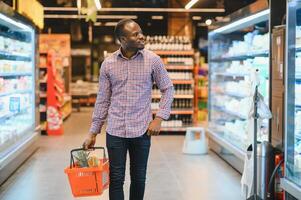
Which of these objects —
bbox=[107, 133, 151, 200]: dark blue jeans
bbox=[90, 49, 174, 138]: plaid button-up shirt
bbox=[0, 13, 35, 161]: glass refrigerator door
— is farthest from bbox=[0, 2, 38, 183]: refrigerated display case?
bbox=[90, 49, 174, 138]: plaid button-up shirt

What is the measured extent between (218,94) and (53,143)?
346 centimetres

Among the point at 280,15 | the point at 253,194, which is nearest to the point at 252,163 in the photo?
the point at 253,194

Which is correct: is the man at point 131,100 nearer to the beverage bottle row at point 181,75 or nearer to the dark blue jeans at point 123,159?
the dark blue jeans at point 123,159

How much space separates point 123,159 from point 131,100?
47 centimetres

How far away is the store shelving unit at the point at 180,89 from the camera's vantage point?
11922mm

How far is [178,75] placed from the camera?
11953 mm

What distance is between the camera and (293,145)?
194 inches

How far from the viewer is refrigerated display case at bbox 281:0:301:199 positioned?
4.88 m

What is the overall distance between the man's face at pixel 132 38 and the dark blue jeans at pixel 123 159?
69cm

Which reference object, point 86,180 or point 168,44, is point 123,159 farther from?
point 168,44

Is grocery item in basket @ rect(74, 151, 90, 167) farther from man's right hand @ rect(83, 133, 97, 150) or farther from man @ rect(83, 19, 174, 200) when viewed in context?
man @ rect(83, 19, 174, 200)

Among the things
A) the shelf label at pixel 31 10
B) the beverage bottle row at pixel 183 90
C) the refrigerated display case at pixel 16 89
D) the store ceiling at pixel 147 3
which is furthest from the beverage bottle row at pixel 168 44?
the store ceiling at pixel 147 3

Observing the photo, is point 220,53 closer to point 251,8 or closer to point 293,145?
point 251,8

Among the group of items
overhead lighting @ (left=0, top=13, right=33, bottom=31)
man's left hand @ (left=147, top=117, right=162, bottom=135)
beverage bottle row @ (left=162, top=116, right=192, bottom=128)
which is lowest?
beverage bottle row @ (left=162, top=116, right=192, bottom=128)
